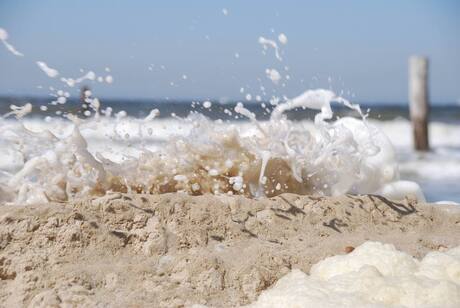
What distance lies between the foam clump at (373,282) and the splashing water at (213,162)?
79 cm

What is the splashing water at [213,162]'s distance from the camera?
310 centimetres

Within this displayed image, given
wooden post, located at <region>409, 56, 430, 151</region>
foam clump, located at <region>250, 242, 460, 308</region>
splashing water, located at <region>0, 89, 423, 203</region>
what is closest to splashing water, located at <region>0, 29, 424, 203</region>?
splashing water, located at <region>0, 89, 423, 203</region>

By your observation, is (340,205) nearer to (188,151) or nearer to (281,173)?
(281,173)

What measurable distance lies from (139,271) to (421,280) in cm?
91

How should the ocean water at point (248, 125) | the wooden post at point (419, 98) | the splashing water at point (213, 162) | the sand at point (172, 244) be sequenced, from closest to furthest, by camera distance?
the sand at point (172, 244) < the splashing water at point (213, 162) < the ocean water at point (248, 125) < the wooden post at point (419, 98)

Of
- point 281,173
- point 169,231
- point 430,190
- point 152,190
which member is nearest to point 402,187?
point 281,173

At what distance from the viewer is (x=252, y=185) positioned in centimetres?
322

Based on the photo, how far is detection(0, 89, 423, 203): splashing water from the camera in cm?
310

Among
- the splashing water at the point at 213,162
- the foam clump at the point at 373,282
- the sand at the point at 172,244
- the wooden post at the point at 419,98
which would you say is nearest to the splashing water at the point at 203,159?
the splashing water at the point at 213,162

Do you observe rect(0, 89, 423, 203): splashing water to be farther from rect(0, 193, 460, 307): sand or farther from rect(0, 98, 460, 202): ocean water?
rect(0, 193, 460, 307): sand

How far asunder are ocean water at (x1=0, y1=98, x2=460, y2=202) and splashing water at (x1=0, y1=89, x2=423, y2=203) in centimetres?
7

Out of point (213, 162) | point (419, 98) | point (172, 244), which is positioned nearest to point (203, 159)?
point (213, 162)

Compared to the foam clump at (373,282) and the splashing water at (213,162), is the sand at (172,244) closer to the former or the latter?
the foam clump at (373,282)

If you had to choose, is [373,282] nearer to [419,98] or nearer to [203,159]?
[203,159]
